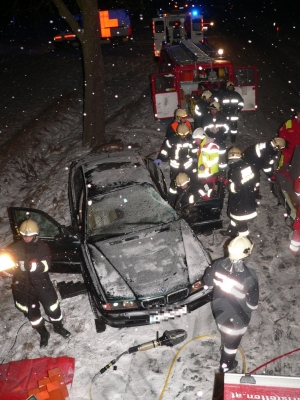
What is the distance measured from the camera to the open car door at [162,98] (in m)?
11.3

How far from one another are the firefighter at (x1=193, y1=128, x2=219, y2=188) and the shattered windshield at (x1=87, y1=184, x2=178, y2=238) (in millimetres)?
1164

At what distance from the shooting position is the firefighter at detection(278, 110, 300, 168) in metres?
7.39

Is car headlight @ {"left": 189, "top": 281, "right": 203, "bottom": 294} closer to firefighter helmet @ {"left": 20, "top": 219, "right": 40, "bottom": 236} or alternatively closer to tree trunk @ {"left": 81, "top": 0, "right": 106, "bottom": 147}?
firefighter helmet @ {"left": 20, "top": 219, "right": 40, "bottom": 236}

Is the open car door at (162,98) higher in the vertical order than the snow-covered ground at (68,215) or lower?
higher

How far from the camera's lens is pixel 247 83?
36.1 ft

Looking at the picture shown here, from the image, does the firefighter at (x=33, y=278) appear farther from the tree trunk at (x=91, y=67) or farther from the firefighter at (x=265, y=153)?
the tree trunk at (x=91, y=67)

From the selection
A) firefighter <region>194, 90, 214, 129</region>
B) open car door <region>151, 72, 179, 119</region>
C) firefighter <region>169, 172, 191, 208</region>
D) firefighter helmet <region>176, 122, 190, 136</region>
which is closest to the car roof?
firefighter <region>169, 172, 191, 208</region>

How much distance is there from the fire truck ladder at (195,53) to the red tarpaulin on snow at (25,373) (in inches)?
351

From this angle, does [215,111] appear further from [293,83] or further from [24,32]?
[24,32]

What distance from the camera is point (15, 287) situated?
5.08 m

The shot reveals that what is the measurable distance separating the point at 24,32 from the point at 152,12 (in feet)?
45.0

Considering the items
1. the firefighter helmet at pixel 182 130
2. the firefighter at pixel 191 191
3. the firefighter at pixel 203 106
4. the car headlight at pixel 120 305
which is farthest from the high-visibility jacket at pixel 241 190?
the firefighter at pixel 203 106

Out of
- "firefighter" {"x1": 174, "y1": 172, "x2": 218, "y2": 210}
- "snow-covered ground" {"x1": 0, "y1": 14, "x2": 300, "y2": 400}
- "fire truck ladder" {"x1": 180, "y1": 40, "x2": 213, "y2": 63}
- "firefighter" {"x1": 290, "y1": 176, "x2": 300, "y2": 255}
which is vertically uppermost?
"fire truck ladder" {"x1": 180, "y1": 40, "x2": 213, "y2": 63}

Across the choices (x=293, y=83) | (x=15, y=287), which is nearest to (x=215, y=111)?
(x=15, y=287)
